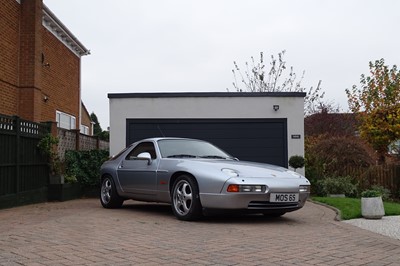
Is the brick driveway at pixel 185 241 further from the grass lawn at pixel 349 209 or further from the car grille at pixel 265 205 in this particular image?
the grass lawn at pixel 349 209

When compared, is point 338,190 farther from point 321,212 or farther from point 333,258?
point 333,258

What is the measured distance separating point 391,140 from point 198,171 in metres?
14.7

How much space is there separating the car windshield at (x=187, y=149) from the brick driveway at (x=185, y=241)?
3.85 feet

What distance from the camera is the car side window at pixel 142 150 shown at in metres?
8.88

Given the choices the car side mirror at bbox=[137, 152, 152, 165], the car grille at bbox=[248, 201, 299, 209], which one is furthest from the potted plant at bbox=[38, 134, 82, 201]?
the car grille at bbox=[248, 201, 299, 209]

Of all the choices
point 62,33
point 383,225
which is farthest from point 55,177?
point 62,33

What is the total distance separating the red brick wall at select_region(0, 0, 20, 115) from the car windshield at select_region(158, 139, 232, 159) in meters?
7.14

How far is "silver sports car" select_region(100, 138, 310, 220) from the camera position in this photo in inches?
280

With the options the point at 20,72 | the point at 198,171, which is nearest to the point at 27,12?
the point at 20,72

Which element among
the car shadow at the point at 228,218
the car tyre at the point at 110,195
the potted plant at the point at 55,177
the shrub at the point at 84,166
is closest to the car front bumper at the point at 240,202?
the car shadow at the point at 228,218

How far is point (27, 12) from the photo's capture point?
589 inches

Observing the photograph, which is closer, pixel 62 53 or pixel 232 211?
pixel 232 211

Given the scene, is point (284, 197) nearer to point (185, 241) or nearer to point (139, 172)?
point (185, 241)

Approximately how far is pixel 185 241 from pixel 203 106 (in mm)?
8735
